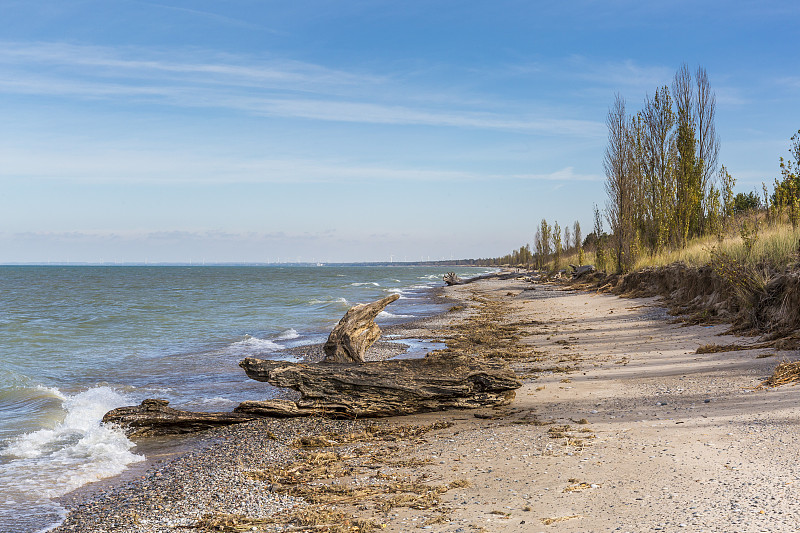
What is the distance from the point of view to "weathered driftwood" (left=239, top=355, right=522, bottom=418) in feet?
27.2

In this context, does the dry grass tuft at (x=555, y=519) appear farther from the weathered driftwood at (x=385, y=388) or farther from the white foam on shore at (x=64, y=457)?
the white foam on shore at (x=64, y=457)

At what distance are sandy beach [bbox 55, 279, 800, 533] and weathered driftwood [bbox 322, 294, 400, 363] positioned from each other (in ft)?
7.86

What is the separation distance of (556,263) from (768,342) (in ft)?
202

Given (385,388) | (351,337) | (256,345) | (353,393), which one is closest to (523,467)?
(385,388)

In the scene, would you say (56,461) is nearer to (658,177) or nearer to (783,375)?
(783,375)

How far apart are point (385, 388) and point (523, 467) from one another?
119 inches

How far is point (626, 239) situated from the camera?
3634 cm

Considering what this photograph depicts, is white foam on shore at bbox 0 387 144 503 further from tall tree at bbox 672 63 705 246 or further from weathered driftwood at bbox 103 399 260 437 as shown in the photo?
tall tree at bbox 672 63 705 246

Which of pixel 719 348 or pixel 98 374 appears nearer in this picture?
pixel 719 348

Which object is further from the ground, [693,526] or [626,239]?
[626,239]

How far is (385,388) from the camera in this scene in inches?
327

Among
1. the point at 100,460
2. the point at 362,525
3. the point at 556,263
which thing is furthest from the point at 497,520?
the point at 556,263

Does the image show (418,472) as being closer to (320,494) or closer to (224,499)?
(320,494)

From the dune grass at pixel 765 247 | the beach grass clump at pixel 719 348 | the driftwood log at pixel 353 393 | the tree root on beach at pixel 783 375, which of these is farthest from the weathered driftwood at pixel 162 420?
the dune grass at pixel 765 247
